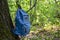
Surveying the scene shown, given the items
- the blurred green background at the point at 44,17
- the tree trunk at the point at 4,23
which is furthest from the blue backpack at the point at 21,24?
the blurred green background at the point at 44,17

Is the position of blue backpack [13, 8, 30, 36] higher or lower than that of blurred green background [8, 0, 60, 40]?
higher

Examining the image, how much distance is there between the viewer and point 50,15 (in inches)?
370

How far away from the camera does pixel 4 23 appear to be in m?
4.72

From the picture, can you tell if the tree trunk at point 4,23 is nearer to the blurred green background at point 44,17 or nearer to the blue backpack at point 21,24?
the blue backpack at point 21,24

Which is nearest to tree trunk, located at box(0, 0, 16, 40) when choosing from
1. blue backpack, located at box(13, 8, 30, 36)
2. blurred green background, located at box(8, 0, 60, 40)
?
blue backpack, located at box(13, 8, 30, 36)

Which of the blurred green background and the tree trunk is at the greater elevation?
the tree trunk

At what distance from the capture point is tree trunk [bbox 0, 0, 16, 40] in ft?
15.3

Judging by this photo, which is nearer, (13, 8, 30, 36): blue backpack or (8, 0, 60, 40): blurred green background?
(13, 8, 30, 36): blue backpack

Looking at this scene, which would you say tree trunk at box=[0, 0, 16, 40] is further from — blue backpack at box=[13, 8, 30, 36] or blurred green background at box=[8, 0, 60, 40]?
blurred green background at box=[8, 0, 60, 40]

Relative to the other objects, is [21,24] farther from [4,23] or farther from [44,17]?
[44,17]

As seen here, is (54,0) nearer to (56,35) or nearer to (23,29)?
(56,35)

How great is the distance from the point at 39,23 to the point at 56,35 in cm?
209

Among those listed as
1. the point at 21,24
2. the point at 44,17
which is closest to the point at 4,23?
the point at 21,24

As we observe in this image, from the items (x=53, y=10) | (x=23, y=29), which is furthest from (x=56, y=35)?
(x=23, y=29)
